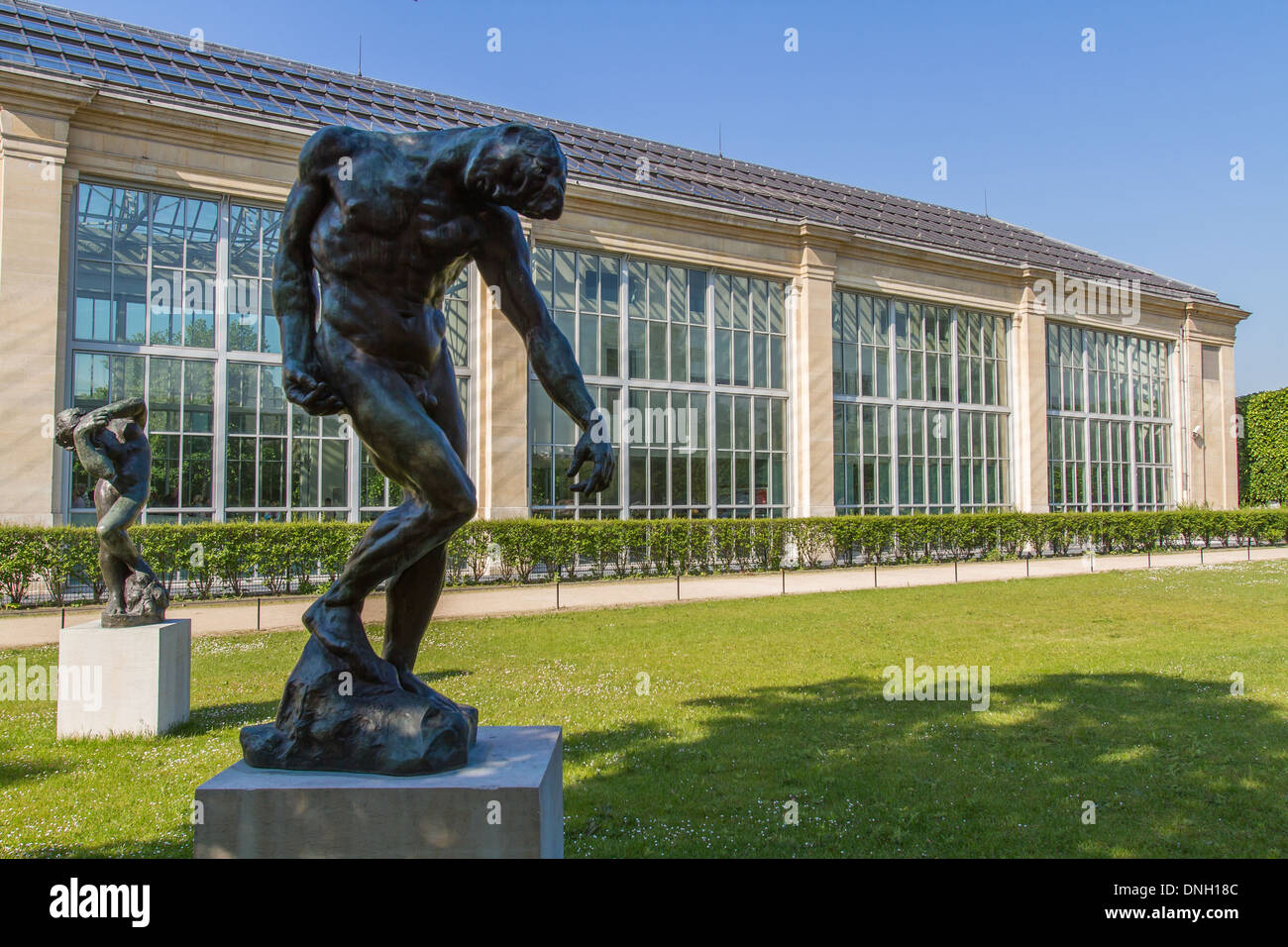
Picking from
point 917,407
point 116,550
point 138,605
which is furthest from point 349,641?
point 917,407

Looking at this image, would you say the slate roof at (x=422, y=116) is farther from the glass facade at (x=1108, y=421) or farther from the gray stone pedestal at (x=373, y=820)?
the gray stone pedestal at (x=373, y=820)

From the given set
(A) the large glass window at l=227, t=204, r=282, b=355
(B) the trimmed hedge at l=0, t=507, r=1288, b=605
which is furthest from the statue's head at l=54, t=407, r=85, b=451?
(A) the large glass window at l=227, t=204, r=282, b=355

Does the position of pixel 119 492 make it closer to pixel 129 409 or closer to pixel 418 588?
pixel 129 409

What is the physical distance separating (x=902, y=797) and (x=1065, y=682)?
415 centimetres

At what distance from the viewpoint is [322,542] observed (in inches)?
686

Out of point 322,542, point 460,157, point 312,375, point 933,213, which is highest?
point 933,213

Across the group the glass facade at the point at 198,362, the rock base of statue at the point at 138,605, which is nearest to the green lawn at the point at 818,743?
the rock base of statue at the point at 138,605

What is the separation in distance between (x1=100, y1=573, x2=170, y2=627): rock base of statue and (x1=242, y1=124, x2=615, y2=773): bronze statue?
458 cm

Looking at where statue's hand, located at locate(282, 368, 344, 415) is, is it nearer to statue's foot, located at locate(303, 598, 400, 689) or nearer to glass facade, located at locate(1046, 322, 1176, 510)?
statue's foot, located at locate(303, 598, 400, 689)

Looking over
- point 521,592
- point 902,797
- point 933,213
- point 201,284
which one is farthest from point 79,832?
point 933,213

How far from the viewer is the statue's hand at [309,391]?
3.21 m

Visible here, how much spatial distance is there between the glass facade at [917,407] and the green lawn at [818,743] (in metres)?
16.5

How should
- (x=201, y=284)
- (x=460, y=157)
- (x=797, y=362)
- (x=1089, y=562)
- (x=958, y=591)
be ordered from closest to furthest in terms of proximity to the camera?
1. (x=460, y=157)
2. (x=958, y=591)
3. (x=201, y=284)
4. (x=1089, y=562)
5. (x=797, y=362)

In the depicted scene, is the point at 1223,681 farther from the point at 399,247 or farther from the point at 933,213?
the point at 933,213
